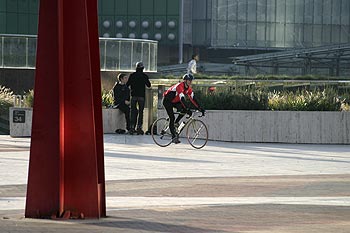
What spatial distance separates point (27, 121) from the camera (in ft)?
94.1

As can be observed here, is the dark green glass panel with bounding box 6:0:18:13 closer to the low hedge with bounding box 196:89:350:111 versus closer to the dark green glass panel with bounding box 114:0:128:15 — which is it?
the dark green glass panel with bounding box 114:0:128:15

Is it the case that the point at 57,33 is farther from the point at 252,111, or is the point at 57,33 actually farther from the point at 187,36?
the point at 187,36

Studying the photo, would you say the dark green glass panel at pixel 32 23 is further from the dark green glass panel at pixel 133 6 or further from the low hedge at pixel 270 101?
the low hedge at pixel 270 101

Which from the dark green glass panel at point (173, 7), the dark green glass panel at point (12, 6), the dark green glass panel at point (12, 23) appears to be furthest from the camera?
the dark green glass panel at point (173, 7)

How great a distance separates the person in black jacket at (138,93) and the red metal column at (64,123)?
15534 mm

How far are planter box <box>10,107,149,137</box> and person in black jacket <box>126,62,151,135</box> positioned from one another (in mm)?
860

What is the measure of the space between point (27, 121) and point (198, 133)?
5.59 metres

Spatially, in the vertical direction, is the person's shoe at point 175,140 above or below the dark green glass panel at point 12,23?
below

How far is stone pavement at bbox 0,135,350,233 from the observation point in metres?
11.6

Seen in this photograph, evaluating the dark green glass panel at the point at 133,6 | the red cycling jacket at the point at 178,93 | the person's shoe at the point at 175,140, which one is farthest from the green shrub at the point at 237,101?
the dark green glass panel at the point at 133,6

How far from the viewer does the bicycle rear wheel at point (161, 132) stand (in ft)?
83.5

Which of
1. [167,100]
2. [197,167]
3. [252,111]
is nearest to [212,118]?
[252,111]

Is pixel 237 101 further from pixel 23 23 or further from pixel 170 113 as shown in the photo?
pixel 23 23

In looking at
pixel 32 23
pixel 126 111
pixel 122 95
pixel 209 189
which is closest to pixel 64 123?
pixel 209 189
